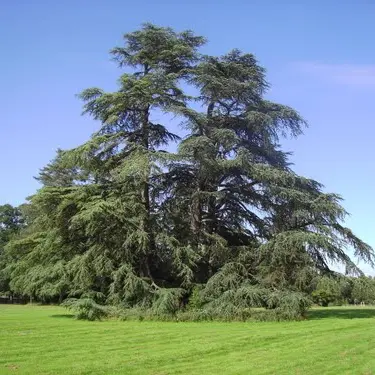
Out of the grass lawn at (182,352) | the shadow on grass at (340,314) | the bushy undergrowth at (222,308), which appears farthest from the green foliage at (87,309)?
the shadow on grass at (340,314)

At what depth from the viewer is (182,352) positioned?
12.0m

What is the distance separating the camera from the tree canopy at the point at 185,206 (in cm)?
2527

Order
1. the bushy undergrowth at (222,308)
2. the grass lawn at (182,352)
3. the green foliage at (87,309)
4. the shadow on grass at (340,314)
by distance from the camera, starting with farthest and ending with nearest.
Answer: the shadow on grass at (340,314) → the green foliage at (87,309) → the bushy undergrowth at (222,308) → the grass lawn at (182,352)

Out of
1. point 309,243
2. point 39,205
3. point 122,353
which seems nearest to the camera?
point 122,353

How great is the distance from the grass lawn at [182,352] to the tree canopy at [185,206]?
8190 millimetres

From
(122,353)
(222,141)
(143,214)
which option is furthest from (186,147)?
(122,353)

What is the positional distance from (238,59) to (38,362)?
23946mm

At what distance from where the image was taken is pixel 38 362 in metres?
10.3

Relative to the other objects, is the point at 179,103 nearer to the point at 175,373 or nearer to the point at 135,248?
the point at 135,248

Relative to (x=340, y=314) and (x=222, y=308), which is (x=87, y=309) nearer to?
(x=222, y=308)

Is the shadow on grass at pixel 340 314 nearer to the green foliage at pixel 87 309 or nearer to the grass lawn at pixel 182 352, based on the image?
the grass lawn at pixel 182 352

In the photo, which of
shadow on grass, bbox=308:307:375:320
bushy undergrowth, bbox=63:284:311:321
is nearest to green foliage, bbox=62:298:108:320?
bushy undergrowth, bbox=63:284:311:321

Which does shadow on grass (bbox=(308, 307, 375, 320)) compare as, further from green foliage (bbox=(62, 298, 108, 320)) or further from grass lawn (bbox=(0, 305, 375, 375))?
green foliage (bbox=(62, 298, 108, 320))

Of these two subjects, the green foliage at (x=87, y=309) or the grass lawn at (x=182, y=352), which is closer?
the grass lawn at (x=182, y=352)
